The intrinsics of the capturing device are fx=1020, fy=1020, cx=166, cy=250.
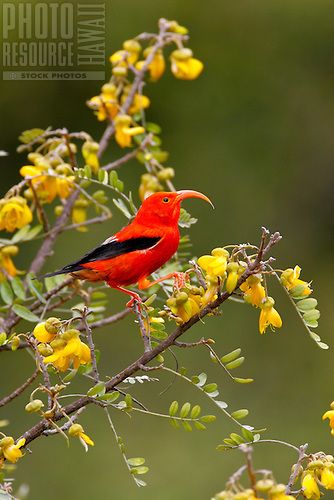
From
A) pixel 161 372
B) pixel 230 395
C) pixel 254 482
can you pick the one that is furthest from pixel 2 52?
pixel 254 482

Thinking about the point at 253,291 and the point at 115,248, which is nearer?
the point at 253,291

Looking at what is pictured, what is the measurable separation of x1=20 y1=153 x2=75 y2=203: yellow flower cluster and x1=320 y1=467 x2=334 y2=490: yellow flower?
2.67 feet

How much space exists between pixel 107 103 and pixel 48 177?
0.97 feet

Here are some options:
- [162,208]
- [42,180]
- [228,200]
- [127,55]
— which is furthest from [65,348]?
[228,200]

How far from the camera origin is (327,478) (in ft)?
4.36

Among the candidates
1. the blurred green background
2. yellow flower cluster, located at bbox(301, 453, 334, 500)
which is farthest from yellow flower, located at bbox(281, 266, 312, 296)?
the blurred green background

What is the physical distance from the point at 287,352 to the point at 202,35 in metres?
1.73

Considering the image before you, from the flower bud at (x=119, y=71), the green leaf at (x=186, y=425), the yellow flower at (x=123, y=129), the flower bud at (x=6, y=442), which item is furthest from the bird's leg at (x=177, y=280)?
the flower bud at (x=119, y=71)

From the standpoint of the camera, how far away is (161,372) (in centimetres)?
446

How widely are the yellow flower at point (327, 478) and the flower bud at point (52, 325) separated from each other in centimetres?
43

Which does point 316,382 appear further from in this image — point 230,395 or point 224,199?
point 224,199

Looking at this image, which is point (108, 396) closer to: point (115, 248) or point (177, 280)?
point (177, 280)

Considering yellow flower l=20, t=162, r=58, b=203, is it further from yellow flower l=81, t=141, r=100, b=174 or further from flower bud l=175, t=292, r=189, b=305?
flower bud l=175, t=292, r=189, b=305

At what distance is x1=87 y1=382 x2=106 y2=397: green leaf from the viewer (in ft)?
4.56
